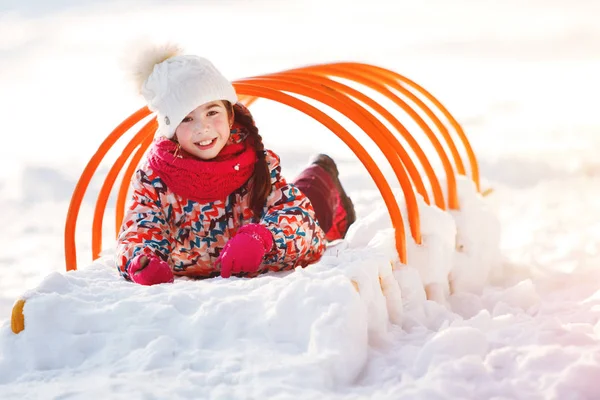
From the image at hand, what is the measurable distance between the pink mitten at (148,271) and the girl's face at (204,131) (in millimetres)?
440

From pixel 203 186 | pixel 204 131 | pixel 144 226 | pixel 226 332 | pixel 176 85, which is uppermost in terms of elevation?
pixel 176 85

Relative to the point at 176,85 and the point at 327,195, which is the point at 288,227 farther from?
the point at 327,195

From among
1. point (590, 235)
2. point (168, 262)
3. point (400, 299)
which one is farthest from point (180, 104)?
point (590, 235)

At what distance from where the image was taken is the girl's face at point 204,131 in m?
2.88

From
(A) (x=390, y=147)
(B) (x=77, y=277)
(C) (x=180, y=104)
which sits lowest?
(B) (x=77, y=277)

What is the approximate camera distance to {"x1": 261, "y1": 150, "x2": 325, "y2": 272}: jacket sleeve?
9.29 feet

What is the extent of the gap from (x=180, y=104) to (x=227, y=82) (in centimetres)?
20

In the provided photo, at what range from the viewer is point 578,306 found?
10.2ft

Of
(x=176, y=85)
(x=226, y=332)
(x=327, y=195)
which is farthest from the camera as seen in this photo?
(x=327, y=195)

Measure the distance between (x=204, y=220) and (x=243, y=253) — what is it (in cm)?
37

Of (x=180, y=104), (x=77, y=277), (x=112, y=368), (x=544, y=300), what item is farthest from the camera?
(x=544, y=300)

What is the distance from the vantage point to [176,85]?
285 centimetres

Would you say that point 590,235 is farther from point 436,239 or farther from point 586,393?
point 586,393

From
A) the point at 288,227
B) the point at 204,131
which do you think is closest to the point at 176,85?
the point at 204,131
